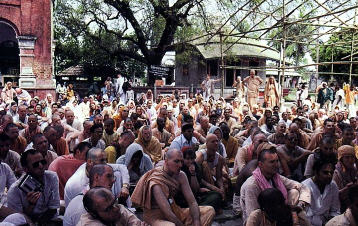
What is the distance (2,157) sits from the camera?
199 inches

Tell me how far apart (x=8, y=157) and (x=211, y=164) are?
2675 mm

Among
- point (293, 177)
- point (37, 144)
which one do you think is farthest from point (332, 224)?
point (37, 144)

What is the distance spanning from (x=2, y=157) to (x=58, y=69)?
25.4m

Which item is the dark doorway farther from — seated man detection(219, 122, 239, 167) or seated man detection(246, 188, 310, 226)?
seated man detection(246, 188, 310, 226)

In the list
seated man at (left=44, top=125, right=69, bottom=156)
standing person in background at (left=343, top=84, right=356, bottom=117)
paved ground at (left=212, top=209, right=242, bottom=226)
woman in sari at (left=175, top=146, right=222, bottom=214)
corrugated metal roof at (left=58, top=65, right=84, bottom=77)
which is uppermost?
corrugated metal roof at (left=58, top=65, right=84, bottom=77)

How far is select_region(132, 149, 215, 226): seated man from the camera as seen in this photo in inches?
151

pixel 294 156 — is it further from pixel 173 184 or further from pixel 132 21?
pixel 132 21

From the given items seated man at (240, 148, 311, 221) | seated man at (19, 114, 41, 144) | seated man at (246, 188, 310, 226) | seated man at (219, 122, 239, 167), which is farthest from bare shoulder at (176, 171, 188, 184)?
seated man at (19, 114, 41, 144)

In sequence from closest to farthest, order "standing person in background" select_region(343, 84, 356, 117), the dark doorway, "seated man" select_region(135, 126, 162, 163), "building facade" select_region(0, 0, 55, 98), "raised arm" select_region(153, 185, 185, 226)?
"raised arm" select_region(153, 185, 185, 226), "seated man" select_region(135, 126, 162, 163), "standing person in background" select_region(343, 84, 356, 117), "building facade" select_region(0, 0, 55, 98), the dark doorway

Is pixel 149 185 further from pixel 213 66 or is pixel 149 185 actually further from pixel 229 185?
→ pixel 213 66

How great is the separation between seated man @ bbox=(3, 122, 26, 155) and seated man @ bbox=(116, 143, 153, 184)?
1.69 meters

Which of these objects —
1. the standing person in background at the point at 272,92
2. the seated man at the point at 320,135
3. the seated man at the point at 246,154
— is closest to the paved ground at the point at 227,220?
the seated man at the point at 246,154

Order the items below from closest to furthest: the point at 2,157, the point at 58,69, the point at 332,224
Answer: the point at 332,224, the point at 2,157, the point at 58,69

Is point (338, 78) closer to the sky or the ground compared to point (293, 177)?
closer to the sky
